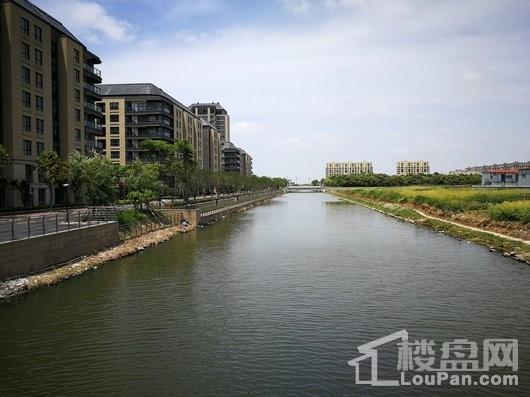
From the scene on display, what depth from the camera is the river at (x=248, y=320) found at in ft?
50.6

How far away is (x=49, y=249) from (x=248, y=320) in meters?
17.0

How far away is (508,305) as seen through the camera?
23.7 meters

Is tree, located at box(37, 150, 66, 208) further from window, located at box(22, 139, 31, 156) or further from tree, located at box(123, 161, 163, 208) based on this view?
tree, located at box(123, 161, 163, 208)

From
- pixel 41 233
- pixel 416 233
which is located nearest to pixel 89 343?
pixel 41 233

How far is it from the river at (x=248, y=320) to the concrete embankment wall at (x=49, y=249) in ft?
7.00

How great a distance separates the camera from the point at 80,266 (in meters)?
Result: 33.3

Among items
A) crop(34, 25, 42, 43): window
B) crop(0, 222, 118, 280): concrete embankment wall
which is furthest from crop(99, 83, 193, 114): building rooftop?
crop(0, 222, 118, 280): concrete embankment wall

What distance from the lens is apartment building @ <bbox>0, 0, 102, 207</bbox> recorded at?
58.7m

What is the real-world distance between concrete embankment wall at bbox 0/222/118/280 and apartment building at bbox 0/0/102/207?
26.5 meters

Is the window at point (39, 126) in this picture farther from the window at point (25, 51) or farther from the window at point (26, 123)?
the window at point (25, 51)

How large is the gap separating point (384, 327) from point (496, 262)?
20.2 meters

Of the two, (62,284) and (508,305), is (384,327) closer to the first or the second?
(508,305)

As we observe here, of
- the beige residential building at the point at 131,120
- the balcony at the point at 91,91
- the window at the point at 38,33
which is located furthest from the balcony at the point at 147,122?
the window at the point at 38,33

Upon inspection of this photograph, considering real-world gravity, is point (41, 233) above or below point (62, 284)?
above
